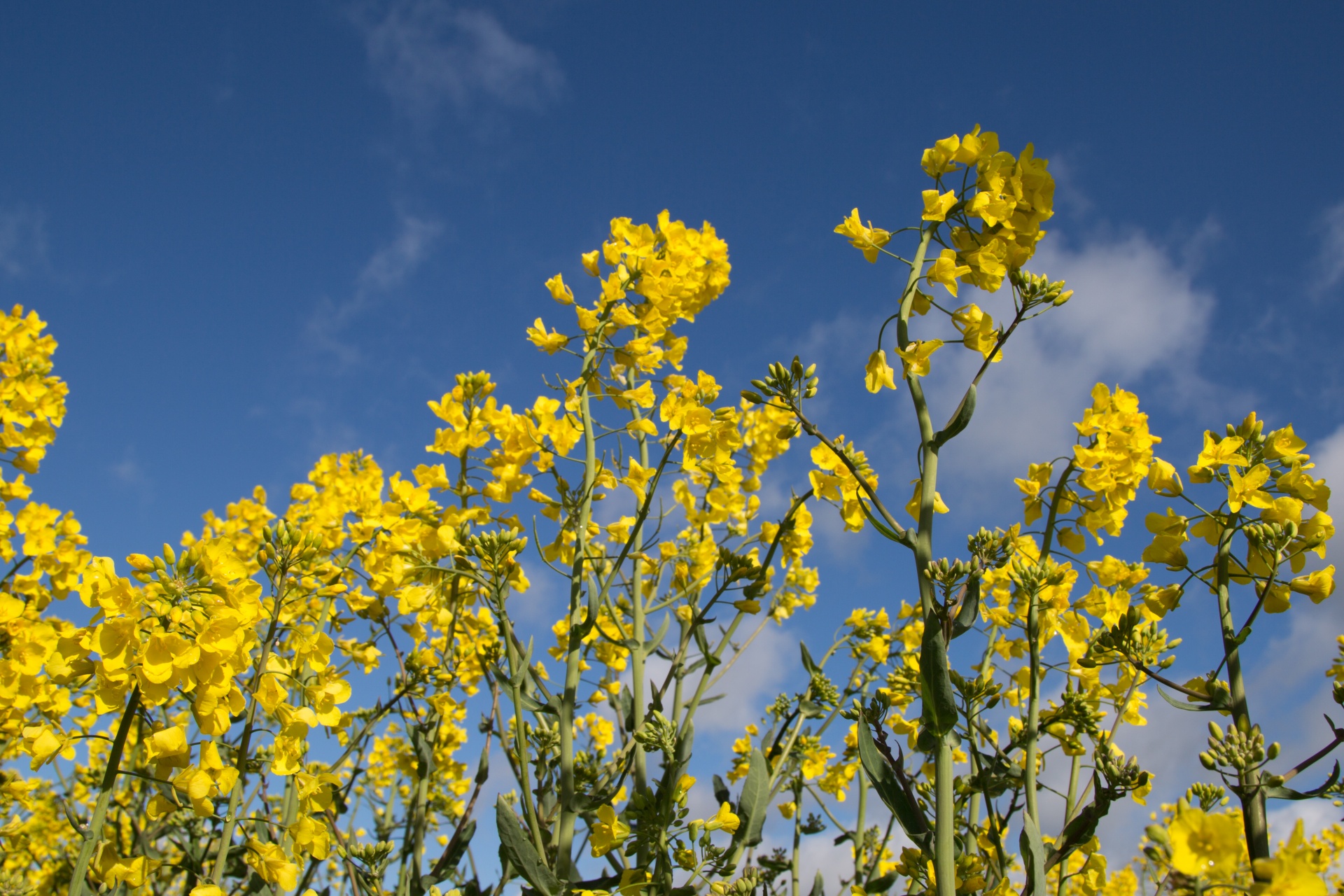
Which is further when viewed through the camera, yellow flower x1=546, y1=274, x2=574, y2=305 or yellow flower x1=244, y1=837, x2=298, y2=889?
yellow flower x1=546, y1=274, x2=574, y2=305

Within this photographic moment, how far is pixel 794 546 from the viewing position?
3.44 metres

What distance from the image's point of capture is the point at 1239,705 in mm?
1535

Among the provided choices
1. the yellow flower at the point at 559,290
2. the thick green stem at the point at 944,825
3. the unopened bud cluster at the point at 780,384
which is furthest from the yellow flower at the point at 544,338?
the thick green stem at the point at 944,825

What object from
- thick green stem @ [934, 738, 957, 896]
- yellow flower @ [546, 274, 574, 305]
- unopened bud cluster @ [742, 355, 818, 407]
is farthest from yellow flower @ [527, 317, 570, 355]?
thick green stem @ [934, 738, 957, 896]

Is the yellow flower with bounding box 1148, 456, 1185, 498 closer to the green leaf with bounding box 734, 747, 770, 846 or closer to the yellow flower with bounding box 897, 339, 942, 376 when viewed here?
the yellow flower with bounding box 897, 339, 942, 376

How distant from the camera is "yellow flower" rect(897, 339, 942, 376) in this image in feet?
6.14

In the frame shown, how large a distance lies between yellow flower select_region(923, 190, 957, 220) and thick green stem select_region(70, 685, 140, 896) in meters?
2.31

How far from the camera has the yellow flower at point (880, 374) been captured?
1.94m

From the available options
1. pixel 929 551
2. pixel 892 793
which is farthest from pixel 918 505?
pixel 892 793

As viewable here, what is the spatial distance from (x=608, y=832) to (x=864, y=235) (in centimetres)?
197

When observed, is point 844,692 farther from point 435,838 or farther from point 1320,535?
point 435,838

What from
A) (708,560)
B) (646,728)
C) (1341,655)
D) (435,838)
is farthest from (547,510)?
(435,838)

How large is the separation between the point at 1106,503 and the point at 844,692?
59.3 inches

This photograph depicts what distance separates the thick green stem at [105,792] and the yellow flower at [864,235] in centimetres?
215
